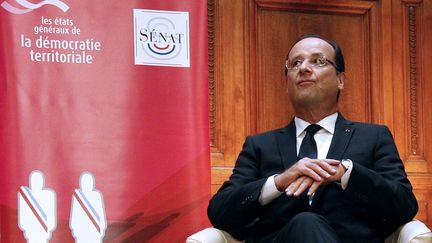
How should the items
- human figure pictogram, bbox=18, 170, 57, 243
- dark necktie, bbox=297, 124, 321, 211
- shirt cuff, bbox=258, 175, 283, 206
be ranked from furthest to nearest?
human figure pictogram, bbox=18, 170, 57, 243, dark necktie, bbox=297, 124, 321, 211, shirt cuff, bbox=258, 175, 283, 206

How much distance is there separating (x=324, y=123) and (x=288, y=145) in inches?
6.4

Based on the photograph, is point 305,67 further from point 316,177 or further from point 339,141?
point 316,177

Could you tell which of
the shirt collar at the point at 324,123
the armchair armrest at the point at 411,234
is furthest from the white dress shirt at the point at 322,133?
the armchair armrest at the point at 411,234

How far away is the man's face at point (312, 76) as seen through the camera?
3.47 m

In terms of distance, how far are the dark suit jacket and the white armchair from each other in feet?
0.09

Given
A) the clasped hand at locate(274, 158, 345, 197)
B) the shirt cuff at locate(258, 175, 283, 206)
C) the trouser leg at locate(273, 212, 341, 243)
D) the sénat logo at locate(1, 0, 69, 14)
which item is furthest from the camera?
the sénat logo at locate(1, 0, 69, 14)

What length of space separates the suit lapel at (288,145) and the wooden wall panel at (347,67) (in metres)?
1.09

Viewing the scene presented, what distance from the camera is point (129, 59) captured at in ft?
13.5

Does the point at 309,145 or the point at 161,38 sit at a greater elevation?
the point at 161,38

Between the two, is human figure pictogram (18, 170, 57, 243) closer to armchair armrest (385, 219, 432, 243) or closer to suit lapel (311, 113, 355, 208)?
suit lapel (311, 113, 355, 208)

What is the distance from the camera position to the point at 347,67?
4848 mm

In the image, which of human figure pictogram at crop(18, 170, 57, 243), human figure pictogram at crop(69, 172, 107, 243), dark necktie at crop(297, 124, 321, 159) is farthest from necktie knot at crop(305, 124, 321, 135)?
human figure pictogram at crop(18, 170, 57, 243)

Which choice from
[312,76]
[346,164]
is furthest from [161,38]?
[346,164]

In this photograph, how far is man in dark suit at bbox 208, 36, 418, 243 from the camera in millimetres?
3104
